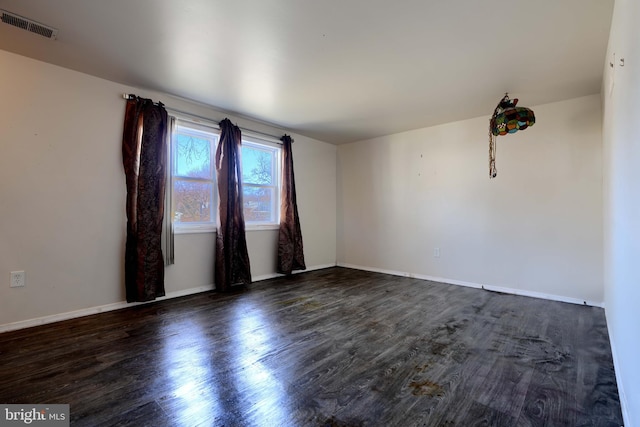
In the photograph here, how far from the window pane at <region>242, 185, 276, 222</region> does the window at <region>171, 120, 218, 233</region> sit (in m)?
0.57

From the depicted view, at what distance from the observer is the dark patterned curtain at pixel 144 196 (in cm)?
301

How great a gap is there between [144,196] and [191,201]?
0.60 metres

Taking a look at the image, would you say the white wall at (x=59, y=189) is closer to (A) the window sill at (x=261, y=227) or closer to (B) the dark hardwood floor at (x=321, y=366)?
(B) the dark hardwood floor at (x=321, y=366)

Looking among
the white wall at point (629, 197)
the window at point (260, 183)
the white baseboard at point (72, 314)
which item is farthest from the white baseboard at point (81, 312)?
the white wall at point (629, 197)

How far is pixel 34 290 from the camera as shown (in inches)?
100

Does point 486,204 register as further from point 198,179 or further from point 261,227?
point 198,179

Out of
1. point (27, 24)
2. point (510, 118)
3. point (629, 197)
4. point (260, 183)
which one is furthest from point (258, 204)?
point (629, 197)

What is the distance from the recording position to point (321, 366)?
190 centimetres

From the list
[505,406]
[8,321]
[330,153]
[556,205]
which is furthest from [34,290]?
[556,205]

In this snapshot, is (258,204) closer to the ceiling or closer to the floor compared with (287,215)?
closer to the ceiling

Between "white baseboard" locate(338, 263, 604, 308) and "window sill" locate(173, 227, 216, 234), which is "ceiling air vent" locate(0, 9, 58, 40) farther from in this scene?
"white baseboard" locate(338, 263, 604, 308)

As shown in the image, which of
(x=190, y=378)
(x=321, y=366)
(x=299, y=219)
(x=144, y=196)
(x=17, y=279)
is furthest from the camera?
(x=299, y=219)

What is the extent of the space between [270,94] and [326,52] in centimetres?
105

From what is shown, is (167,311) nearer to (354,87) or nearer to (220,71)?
(220,71)
